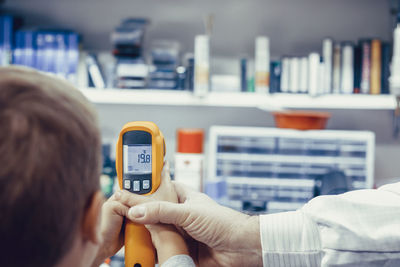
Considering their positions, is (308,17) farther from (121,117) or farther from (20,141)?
(20,141)

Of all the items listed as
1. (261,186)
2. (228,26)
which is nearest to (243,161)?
(261,186)

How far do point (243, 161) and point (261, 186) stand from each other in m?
0.12

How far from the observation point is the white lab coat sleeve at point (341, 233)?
0.65 metres

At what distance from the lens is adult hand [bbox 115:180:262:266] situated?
68 cm

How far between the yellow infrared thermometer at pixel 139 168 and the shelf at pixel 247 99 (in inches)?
35.4

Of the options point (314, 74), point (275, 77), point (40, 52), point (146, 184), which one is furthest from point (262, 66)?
point (146, 184)

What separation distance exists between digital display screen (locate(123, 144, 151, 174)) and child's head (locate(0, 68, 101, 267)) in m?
0.23

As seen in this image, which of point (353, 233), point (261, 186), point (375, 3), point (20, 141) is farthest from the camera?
point (375, 3)

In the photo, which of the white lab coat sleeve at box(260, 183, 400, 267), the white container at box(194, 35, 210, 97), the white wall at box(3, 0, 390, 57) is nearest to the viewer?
the white lab coat sleeve at box(260, 183, 400, 267)

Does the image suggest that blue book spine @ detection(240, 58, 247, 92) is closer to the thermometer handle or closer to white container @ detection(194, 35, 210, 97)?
white container @ detection(194, 35, 210, 97)

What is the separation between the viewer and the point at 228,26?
181 cm

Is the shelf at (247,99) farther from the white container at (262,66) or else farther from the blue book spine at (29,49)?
the blue book spine at (29,49)

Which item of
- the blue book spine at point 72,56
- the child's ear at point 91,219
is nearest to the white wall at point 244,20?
the blue book spine at point 72,56

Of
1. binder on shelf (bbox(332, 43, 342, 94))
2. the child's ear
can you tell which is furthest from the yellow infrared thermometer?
binder on shelf (bbox(332, 43, 342, 94))
